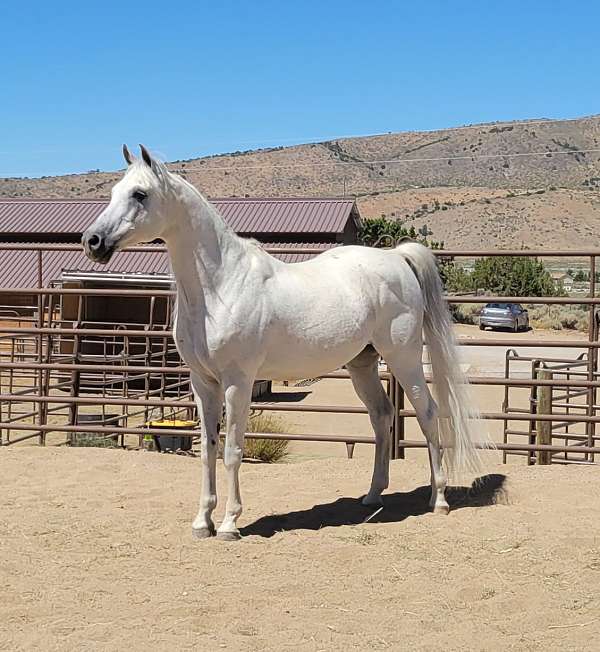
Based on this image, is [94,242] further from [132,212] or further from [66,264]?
[66,264]

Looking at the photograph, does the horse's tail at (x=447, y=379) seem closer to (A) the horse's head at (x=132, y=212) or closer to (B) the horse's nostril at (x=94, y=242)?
(A) the horse's head at (x=132, y=212)

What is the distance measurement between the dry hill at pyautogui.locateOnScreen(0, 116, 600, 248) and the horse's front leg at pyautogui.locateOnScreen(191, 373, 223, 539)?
5816cm

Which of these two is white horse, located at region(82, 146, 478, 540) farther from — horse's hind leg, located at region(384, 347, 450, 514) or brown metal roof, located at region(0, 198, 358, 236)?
brown metal roof, located at region(0, 198, 358, 236)

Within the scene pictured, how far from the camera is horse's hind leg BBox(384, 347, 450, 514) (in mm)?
4961

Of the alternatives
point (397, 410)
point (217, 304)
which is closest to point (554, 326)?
point (397, 410)

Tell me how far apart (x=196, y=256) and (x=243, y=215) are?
1861cm

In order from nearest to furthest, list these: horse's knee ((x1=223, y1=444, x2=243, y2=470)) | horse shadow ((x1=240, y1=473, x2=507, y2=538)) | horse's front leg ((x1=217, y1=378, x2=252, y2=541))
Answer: horse's front leg ((x1=217, y1=378, x2=252, y2=541))
horse's knee ((x1=223, y1=444, x2=243, y2=470))
horse shadow ((x1=240, y1=473, x2=507, y2=538))

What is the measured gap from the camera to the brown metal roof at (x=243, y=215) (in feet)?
71.3

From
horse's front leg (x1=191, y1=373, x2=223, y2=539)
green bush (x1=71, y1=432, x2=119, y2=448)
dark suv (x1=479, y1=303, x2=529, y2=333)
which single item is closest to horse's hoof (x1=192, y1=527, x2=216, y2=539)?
horse's front leg (x1=191, y1=373, x2=223, y2=539)

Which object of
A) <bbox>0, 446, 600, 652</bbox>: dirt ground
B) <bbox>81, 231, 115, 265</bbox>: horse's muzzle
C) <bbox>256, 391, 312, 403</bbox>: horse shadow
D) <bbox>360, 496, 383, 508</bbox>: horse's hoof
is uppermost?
<bbox>81, 231, 115, 265</bbox>: horse's muzzle

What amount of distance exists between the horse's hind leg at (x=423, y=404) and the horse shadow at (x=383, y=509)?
4.9 inches

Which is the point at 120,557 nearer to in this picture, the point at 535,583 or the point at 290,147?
the point at 535,583

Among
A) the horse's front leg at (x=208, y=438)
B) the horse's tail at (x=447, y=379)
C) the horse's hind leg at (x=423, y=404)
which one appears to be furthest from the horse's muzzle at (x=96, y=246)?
the horse's tail at (x=447, y=379)

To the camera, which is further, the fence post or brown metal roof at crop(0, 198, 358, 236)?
brown metal roof at crop(0, 198, 358, 236)
